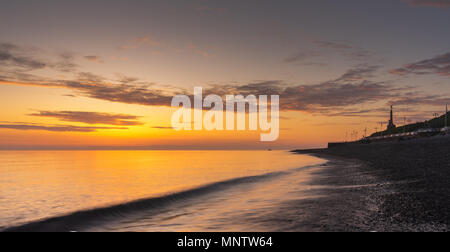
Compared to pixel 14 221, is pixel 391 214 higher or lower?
higher

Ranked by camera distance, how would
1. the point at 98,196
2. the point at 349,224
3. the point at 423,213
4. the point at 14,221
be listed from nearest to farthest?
the point at 349,224, the point at 423,213, the point at 14,221, the point at 98,196
